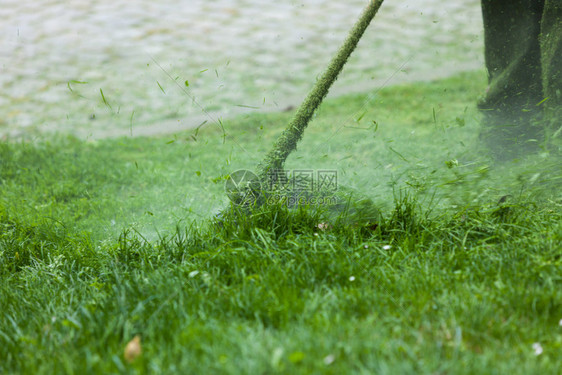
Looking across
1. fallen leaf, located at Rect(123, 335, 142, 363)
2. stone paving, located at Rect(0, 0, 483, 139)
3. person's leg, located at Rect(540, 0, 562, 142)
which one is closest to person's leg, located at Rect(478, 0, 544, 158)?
person's leg, located at Rect(540, 0, 562, 142)

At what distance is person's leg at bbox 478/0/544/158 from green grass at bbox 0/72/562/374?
0.82ft

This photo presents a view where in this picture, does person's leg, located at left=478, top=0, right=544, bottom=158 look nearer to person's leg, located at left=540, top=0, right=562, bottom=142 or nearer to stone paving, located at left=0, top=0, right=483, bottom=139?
person's leg, located at left=540, top=0, right=562, bottom=142

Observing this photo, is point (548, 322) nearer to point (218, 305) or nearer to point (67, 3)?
point (218, 305)

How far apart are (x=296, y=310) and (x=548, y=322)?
3.34 ft

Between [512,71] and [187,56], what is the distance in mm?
5775

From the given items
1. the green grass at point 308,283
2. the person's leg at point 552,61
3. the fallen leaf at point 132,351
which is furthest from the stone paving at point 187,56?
the fallen leaf at point 132,351

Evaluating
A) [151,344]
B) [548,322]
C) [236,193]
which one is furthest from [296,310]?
[236,193]

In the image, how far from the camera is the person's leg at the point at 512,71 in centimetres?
367

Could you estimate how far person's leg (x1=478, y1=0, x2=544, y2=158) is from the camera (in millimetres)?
3670

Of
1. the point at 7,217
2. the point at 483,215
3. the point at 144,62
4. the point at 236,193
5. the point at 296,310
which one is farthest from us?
the point at 144,62

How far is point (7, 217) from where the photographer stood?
3.58m

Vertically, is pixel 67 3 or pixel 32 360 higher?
pixel 67 3

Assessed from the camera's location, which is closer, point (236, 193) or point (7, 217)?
point (236, 193)

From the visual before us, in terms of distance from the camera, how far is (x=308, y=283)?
2320mm
